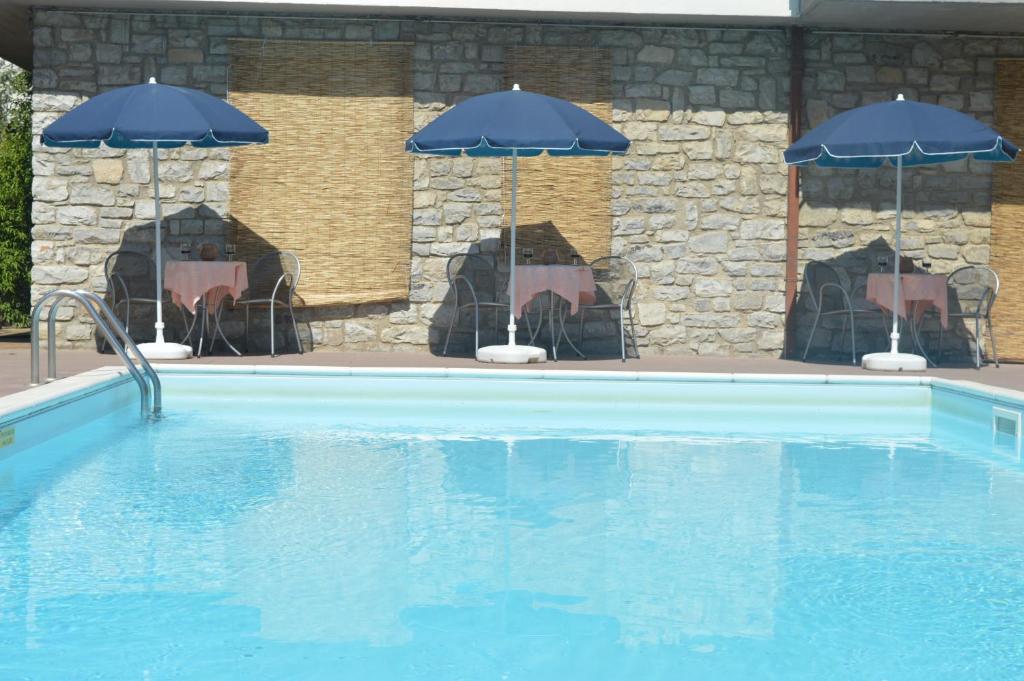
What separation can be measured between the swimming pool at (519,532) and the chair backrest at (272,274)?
94.0 inches

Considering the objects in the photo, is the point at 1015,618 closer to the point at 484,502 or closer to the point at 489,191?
the point at 484,502

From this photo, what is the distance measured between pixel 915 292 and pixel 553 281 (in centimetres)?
290

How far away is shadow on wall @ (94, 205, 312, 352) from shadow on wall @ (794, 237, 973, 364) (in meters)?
4.41

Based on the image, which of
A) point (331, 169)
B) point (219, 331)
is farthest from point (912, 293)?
point (219, 331)

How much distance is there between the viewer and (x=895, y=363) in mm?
9102

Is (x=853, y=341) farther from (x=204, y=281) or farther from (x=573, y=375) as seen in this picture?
(x=204, y=281)

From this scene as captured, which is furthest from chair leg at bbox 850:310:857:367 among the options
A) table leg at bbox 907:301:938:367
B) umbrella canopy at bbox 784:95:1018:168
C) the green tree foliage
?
the green tree foliage

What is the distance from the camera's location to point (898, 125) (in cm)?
866

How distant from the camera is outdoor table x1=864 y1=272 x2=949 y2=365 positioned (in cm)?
927

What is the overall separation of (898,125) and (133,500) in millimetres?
6273

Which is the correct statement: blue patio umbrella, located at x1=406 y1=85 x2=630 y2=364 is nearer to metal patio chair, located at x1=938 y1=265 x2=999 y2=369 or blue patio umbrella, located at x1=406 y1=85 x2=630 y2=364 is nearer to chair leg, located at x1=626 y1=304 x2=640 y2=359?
chair leg, located at x1=626 y1=304 x2=640 y2=359

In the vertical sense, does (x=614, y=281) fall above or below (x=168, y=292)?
above

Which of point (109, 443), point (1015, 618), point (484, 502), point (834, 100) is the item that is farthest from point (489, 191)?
point (1015, 618)

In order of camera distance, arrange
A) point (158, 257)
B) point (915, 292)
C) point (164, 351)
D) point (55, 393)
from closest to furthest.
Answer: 1. point (55, 393)
2. point (164, 351)
3. point (158, 257)
4. point (915, 292)
